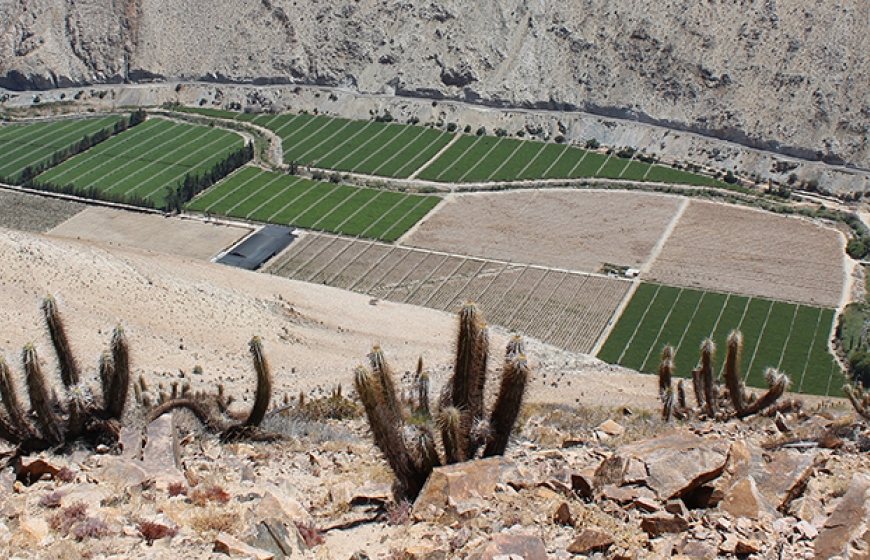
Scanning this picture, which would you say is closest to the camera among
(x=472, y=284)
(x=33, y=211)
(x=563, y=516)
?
(x=563, y=516)

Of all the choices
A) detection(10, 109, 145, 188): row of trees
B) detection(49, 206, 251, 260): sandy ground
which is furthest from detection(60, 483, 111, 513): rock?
detection(10, 109, 145, 188): row of trees

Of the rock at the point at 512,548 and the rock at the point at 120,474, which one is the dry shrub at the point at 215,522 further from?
the rock at the point at 512,548

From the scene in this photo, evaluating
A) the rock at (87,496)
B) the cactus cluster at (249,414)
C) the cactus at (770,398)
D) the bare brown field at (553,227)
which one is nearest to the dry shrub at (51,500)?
the rock at (87,496)

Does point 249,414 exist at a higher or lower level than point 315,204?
higher

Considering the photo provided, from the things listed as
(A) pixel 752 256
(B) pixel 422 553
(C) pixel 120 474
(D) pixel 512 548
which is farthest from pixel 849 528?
(A) pixel 752 256

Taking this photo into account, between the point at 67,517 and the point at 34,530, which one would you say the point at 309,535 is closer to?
the point at 67,517

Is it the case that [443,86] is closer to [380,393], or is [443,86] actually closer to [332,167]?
[332,167]

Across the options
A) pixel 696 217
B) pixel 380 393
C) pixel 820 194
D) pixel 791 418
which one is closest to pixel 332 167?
Result: pixel 696 217
